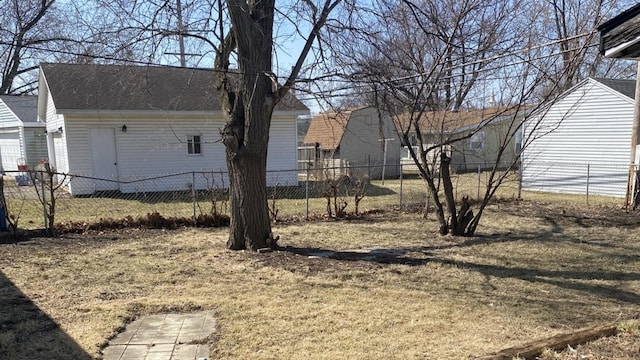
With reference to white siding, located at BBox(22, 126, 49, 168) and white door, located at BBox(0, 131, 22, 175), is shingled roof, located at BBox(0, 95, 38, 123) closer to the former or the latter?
white siding, located at BBox(22, 126, 49, 168)

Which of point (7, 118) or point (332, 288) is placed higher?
point (7, 118)

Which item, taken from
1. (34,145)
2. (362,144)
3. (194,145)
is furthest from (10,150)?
(362,144)

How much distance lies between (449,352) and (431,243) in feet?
15.1

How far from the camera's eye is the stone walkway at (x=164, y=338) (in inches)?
144

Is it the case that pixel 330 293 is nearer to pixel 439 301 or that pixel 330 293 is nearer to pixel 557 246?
pixel 439 301

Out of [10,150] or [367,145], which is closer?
[10,150]

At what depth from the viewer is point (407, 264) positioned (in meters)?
6.59

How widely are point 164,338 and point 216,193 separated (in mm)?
7855

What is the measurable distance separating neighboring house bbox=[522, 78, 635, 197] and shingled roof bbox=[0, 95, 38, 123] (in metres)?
21.4

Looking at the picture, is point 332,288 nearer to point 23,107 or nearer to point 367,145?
point 367,145

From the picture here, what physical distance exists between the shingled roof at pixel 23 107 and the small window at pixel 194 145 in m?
9.31

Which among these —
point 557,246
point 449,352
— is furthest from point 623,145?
point 449,352

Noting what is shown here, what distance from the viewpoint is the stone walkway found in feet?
12.0

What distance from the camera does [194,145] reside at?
630 inches
